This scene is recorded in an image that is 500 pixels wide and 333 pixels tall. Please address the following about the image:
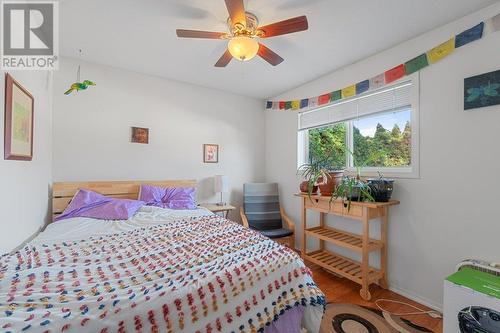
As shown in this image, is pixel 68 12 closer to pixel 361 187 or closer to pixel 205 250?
pixel 205 250

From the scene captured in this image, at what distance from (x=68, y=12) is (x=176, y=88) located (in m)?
1.47

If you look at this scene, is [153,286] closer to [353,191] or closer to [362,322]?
[362,322]

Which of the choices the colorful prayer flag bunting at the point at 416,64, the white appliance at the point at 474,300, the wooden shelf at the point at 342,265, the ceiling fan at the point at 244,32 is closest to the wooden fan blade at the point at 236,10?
the ceiling fan at the point at 244,32

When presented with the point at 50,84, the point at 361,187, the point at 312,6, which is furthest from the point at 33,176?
the point at 361,187

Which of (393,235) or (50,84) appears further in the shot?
(50,84)

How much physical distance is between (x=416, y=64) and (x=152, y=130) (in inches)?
119

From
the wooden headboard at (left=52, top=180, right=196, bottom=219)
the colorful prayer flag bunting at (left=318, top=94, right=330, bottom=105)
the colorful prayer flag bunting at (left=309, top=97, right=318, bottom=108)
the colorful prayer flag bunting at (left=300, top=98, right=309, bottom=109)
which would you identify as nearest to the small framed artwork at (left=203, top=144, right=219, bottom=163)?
the wooden headboard at (left=52, top=180, right=196, bottom=219)

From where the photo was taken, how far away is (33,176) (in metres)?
1.92

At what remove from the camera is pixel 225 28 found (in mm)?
1989

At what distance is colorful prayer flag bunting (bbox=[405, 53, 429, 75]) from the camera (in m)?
1.99

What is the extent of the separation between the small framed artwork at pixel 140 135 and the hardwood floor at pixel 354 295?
8.88ft

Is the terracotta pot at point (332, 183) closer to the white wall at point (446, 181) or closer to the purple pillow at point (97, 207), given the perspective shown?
the white wall at point (446, 181)

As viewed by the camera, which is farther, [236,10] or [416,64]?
[416,64]

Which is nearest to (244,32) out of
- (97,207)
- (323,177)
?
(323,177)
